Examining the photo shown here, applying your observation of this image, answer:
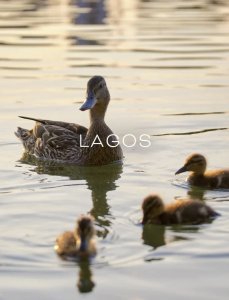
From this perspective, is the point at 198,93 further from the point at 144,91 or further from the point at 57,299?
the point at 57,299

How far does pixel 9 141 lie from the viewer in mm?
11531

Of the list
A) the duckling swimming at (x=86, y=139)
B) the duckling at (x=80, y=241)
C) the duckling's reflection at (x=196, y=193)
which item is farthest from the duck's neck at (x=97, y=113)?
the duckling at (x=80, y=241)

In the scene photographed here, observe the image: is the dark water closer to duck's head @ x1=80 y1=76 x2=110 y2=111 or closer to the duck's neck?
the duck's neck

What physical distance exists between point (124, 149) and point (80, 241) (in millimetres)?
4366

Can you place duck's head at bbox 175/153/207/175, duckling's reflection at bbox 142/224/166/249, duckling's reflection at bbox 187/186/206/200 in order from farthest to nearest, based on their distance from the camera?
duck's head at bbox 175/153/207/175 < duckling's reflection at bbox 187/186/206/200 < duckling's reflection at bbox 142/224/166/249

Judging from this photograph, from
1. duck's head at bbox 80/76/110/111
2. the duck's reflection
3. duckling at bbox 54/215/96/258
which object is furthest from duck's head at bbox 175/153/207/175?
the duck's reflection

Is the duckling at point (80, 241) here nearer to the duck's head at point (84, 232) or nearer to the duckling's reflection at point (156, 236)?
the duck's head at point (84, 232)

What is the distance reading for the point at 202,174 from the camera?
9.31 metres

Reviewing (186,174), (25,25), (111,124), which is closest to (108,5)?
(25,25)

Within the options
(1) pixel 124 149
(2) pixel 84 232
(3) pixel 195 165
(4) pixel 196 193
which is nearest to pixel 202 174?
(3) pixel 195 165

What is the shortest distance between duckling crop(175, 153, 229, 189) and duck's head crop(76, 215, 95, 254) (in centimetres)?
247

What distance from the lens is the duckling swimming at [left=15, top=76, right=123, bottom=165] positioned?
10555 mm

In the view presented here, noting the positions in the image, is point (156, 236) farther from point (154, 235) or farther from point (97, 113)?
point (97, 113)

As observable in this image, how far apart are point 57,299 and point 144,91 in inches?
316
